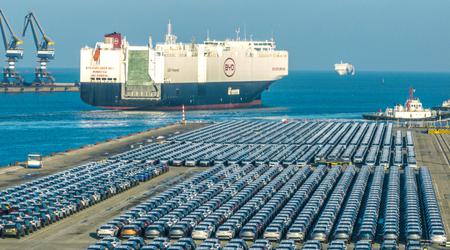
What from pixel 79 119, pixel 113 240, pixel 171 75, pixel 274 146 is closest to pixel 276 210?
pixel 113 240

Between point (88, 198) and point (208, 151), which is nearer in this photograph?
point (88, 198)

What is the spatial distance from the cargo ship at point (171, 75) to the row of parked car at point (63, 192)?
272ft

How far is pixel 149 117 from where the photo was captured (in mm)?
148750

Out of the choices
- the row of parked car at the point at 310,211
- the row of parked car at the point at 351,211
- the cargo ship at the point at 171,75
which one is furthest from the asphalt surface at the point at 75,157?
the cargo ship at the point at 171,75

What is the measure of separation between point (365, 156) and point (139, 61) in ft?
262

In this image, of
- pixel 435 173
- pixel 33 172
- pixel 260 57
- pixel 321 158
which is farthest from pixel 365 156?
pixel 260 57

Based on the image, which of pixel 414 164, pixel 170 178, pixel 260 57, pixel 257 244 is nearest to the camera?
pixel 257 244

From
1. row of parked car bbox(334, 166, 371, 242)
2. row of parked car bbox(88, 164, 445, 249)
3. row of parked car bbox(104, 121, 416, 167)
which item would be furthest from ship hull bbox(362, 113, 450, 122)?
row of parked car bbox(334, 166, 371, 242)

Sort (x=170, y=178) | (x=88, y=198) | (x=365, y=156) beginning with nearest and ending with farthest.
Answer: (x=88, y=198)
(x=170, y=178)
(x=365, y=156)

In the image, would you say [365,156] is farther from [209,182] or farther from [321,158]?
[209,182]

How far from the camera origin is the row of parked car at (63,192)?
4538 centimetres

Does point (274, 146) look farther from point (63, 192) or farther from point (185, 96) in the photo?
point (185, 96)

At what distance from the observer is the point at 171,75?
156000mm

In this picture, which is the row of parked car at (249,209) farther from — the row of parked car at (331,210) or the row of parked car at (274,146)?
the row of parked car at (274,146)
